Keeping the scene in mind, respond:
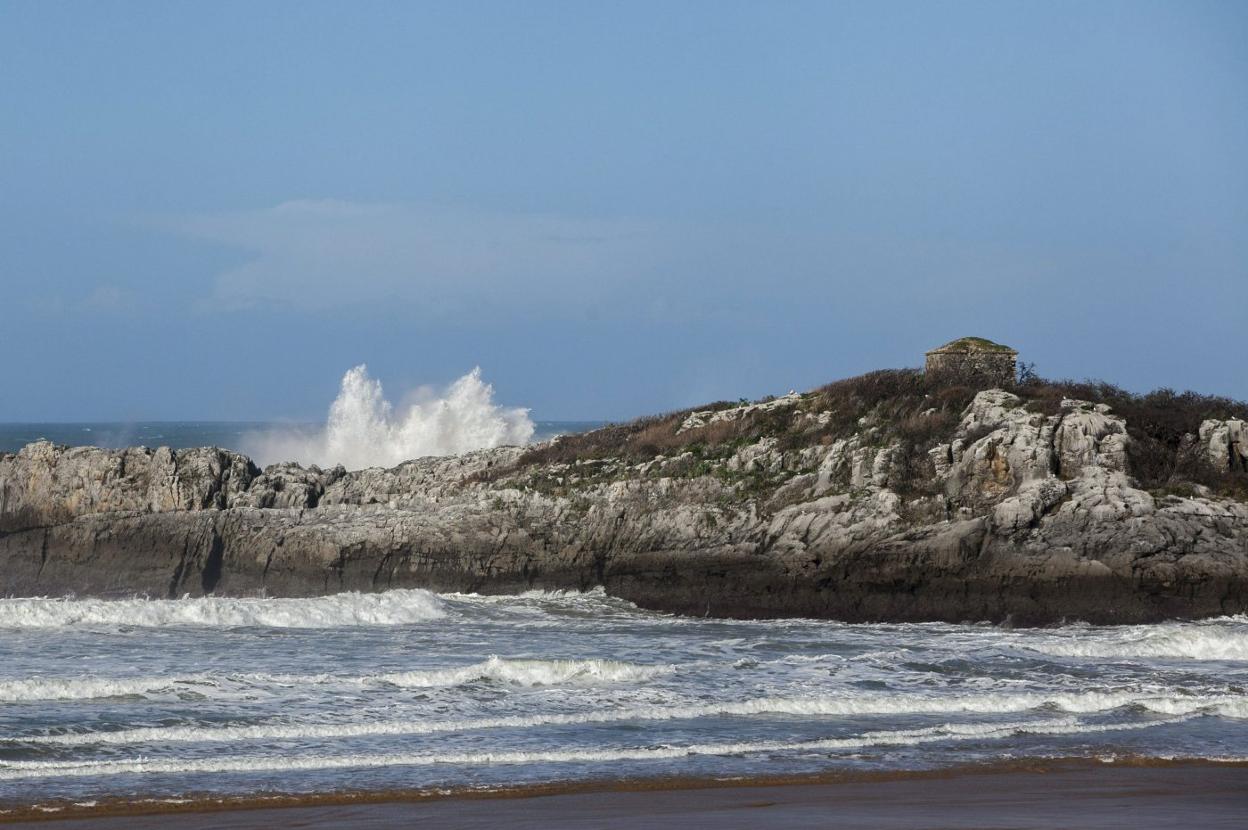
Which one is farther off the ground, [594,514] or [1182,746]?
[594,514]

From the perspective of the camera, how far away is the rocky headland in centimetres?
2764

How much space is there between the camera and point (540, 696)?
20.8 metres

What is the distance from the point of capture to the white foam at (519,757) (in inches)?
619

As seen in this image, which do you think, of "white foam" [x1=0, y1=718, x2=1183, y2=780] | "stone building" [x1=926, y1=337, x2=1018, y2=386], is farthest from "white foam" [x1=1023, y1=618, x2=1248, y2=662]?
"stone building" [x1=926, y1=337, x2=1018, y2=386]

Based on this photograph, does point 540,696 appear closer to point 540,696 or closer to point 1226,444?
point 540,696

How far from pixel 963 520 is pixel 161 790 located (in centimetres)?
1846

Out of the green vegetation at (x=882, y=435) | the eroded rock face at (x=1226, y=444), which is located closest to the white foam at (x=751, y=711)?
the green vegetation at (x=882, y=435)

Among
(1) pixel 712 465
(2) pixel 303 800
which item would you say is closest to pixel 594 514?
(1) pixel 712 465

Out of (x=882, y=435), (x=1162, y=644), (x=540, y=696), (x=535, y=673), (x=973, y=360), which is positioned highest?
(x=973, y=360)

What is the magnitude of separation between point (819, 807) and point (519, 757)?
403 cm

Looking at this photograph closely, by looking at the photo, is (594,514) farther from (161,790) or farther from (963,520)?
(161,790)

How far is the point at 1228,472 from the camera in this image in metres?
29.9

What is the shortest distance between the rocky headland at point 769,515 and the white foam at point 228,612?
219cm

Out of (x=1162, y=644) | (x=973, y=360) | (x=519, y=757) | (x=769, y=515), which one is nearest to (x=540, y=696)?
(x=519, y=757)
